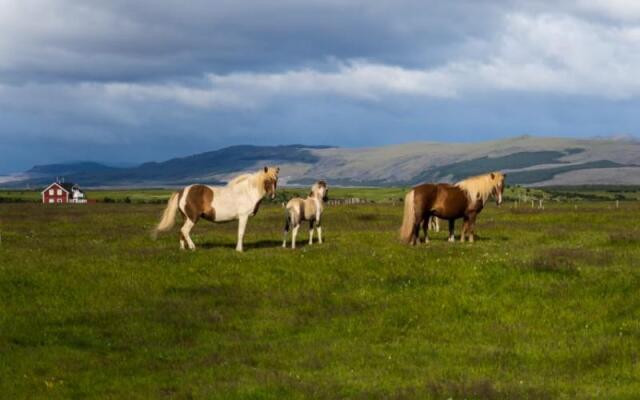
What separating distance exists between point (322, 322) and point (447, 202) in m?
14.4

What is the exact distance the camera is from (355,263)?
28.0 m

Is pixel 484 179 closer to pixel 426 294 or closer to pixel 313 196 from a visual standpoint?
pixel 313 196

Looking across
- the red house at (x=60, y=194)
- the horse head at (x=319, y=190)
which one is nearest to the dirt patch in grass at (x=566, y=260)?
the horse head at (x=319, y=190)

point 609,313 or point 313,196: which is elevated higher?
point 313,196

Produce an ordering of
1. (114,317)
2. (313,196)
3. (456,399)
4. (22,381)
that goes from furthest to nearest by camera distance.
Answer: (313,196) < (114,317) < (22,381) < (456,399)

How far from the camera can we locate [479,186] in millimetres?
36531

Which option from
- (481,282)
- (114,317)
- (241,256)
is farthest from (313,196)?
(114,317)

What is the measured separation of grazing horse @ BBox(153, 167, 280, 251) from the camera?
103 feet

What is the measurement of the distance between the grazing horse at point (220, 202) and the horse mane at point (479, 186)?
9.47 m

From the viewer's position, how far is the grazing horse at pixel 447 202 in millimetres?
34156

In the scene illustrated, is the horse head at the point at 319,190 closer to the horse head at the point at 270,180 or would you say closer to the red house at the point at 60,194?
the horse head at the point at 270,180

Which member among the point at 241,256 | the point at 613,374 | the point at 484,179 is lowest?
the point at 613,374

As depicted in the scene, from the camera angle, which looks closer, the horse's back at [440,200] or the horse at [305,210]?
the horse at [305,210]

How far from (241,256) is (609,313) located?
13.1m
